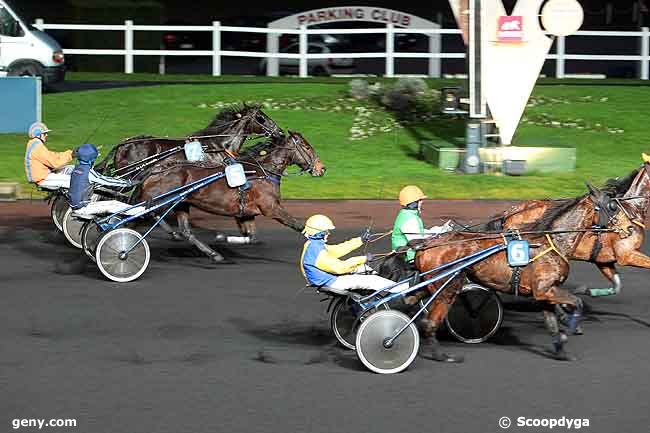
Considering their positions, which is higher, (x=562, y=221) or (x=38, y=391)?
(x=562, y=221)

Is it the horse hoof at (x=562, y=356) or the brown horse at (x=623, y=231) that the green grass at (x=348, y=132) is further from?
the horse hoof at (x=562, y=356)

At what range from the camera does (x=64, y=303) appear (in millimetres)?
12562

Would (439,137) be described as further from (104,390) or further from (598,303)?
(104,390)

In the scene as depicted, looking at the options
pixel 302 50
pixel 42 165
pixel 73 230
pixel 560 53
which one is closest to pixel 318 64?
pixel 302 50

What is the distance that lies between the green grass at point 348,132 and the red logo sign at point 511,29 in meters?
1.88

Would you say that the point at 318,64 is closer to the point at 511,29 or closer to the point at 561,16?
the point at 511,29

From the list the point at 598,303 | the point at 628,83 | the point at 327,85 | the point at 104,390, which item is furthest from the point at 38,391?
the point at 628,83

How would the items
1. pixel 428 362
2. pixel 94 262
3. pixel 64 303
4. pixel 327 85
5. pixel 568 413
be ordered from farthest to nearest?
1. pixel 327 85
2. pixel 94 262
3. pixel 64 303
4. pixel 428 362
5. pixel 568 413

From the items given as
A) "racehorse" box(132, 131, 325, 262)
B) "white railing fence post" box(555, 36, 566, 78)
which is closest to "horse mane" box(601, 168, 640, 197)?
"racehorse" box(132, 131, 325, 262)

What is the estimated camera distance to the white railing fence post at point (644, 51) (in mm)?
28719

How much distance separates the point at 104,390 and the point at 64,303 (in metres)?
3.11

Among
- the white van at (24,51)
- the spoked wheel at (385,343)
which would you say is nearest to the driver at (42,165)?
the spoked wheel at (385,343)

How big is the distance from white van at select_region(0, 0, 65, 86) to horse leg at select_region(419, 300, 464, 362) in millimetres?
19026

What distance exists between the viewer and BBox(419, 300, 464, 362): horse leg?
10297mm
